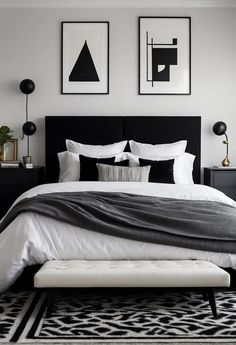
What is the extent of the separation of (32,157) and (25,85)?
885mm

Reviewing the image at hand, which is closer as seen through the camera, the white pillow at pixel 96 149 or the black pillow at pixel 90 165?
the black pillow at pixel 90 165

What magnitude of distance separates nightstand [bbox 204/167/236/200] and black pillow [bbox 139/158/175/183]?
665mm

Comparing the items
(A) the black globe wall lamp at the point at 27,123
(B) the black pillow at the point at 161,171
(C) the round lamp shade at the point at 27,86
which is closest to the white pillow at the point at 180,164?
(B) the black pillow at the point at 161,171

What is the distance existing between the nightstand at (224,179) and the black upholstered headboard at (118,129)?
16.3 inches

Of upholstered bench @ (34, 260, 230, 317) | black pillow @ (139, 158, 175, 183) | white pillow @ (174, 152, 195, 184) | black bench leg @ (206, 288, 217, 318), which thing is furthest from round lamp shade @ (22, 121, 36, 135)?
black bench leg @ (206, 288, 217, 318)

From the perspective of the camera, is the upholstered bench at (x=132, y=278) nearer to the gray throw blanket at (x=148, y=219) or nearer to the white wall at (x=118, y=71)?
the gray throw blanket at (x=148, y=219)

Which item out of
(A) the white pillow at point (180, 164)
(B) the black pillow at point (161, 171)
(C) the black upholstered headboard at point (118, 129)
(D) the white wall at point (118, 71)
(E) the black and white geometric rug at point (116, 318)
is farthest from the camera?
(D) the white wall at point (118, 71)

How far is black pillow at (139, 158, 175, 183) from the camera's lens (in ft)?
17.9

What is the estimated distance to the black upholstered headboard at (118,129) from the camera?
245 inches

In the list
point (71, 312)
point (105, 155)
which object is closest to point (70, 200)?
point (71, 312)

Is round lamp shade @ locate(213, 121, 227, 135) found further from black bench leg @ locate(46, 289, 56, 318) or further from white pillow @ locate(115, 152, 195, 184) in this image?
black bench leg @ locate(46, 289, 56, 318)

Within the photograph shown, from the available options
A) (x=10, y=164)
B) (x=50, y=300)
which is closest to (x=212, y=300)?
(x=50, y=300)

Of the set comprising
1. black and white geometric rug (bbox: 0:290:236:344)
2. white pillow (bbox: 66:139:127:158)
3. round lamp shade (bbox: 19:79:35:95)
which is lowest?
black and white geometric rug (bbox: 0:290:236:344)

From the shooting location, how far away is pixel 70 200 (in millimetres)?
3816
